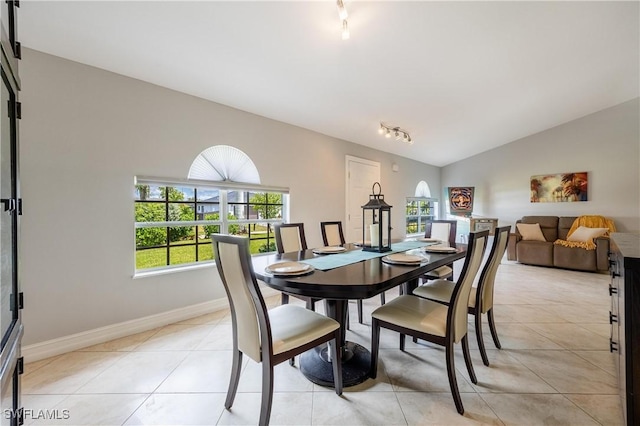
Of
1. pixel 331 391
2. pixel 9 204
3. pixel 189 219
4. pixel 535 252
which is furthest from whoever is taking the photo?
pixel 535 252

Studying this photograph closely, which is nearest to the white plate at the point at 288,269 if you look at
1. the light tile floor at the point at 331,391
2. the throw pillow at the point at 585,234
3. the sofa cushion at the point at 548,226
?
the light tile floor at the point at 331,391

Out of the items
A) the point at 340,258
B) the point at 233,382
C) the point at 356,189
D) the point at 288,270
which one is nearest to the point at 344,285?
the point at 288,270

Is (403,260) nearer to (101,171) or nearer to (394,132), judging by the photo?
(101,171)

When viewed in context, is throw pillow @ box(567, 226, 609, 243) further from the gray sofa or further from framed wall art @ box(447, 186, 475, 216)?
framed wall art @ box(447, 186, 475, 216)

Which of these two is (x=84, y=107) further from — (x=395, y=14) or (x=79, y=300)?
(x=395, y=14)

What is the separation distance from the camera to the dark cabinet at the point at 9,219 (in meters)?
1.02

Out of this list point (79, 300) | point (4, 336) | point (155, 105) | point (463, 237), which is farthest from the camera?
point (463, 237)

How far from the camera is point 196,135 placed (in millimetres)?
2832

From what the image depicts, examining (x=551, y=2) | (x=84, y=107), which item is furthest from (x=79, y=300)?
(x=551, y=2)

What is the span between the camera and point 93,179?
224 cm

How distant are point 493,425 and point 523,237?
540cm

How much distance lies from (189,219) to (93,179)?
35.7 inches

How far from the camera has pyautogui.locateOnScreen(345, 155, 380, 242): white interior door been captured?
473cm

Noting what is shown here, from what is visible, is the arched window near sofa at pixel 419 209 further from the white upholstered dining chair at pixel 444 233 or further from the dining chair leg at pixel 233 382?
the dining chair leg at pixel 233 382
